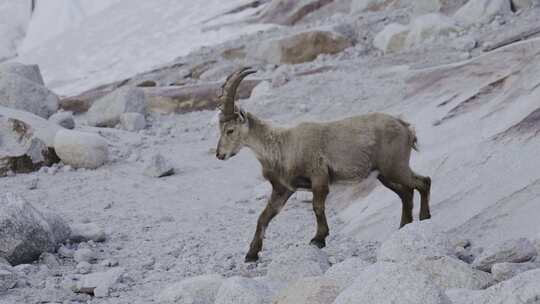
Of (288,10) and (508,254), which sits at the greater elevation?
(508,254)

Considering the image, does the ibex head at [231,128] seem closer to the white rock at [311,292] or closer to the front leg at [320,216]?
the front leg at [320,216]

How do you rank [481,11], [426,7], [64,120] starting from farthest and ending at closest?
[426,7], [481,11], [64,120]

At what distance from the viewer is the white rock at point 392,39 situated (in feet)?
68.0

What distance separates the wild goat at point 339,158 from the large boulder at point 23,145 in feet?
19.2

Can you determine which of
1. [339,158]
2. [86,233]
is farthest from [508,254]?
[86,233]

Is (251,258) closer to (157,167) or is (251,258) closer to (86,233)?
(86,233)

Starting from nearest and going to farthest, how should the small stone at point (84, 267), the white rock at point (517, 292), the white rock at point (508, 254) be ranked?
the white rock at point (517, 292) → the white rock at point (508, 254) → the small stone at point (84, 267)

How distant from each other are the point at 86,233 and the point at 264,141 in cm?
221

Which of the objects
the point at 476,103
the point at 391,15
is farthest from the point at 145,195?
the point at 391,15

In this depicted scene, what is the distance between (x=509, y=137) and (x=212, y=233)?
340 cm

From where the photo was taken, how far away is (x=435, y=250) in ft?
21.4

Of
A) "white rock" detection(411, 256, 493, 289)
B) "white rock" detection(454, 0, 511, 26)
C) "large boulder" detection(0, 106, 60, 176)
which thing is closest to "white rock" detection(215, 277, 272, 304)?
"white rock" detection(411, 256, 493, 289)

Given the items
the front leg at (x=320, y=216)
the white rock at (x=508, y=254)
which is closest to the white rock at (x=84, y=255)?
the front leg at (x=320, y=216)

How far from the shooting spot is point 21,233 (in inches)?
313
